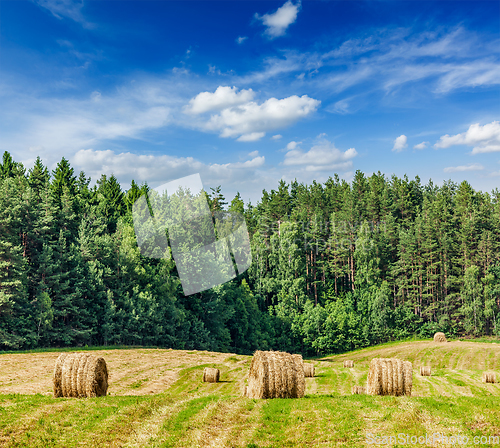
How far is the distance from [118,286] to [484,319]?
190 ft

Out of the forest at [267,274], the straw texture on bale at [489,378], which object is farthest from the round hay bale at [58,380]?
the forest at [267,274]

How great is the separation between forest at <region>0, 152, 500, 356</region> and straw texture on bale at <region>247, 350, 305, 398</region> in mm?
29416

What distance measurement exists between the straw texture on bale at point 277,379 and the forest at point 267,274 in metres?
29.4

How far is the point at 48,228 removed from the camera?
43688mm

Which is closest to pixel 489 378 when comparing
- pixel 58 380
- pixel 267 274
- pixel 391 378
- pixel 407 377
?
pixel 407 377

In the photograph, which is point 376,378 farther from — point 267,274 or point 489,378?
point 267,274

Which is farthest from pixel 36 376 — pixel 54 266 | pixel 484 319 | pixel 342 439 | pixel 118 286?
pixel 484 319

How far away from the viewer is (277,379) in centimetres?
1416

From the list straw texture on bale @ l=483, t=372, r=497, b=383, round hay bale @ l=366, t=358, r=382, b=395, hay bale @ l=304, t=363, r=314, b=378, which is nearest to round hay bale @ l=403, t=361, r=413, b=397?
round hay bale @ l=366, t=358, r=382, b=395

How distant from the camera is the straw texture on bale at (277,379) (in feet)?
46.4

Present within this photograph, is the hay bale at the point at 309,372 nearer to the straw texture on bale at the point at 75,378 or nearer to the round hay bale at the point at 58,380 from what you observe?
the straw texture on bale at the point at 75,378

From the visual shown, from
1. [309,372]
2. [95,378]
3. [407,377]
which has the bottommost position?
[309,372]

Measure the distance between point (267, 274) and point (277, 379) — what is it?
6087 cm

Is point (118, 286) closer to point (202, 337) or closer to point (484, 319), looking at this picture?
point (202, 337)
